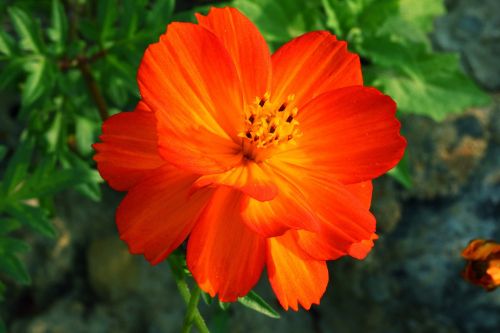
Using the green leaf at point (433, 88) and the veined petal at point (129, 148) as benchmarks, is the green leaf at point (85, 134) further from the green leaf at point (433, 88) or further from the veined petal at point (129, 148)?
the veined petal at point (129, 148)

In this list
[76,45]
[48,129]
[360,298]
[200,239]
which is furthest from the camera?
[360,298]

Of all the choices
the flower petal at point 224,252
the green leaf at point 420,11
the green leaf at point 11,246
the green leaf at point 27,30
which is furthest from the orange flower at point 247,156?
the green leaf at point 420,11

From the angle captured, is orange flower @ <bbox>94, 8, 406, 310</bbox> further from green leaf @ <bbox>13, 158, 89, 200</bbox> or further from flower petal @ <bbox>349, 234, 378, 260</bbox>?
green leaf @ <bbox>13, 158, 89, 200</bbox>

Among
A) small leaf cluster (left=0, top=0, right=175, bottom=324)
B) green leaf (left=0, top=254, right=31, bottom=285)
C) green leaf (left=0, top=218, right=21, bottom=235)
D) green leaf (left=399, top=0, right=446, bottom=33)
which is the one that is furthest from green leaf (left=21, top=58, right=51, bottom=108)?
green leaf (left=399, top=0, right=446, bottom=33)

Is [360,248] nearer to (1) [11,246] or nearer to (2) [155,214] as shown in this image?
(2) [155,214]

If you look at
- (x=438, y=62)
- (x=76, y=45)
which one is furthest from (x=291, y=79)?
(x=438, y=62)

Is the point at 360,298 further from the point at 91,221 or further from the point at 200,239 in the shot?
the point at 200,239

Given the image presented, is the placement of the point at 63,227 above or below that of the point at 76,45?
below

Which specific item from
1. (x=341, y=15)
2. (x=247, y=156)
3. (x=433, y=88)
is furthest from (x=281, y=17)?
(x=247, y=156)
